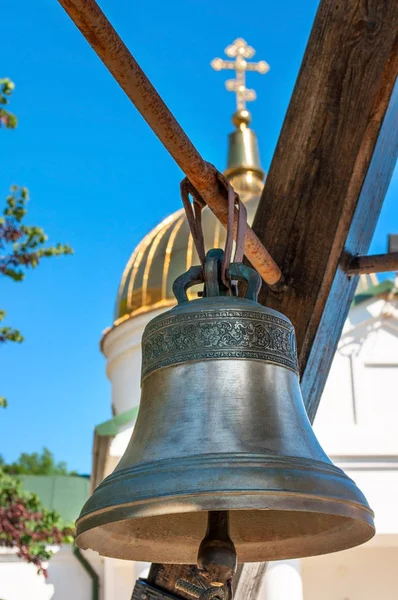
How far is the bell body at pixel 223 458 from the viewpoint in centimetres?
142

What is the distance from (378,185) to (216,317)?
32.6 inches

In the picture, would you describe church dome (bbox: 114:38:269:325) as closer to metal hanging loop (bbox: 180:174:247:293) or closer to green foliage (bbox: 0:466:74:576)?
green foliage (bbox: 0:466:74:576)

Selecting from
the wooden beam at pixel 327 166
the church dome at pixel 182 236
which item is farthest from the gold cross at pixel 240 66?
the wooden beam at pixel 327 166

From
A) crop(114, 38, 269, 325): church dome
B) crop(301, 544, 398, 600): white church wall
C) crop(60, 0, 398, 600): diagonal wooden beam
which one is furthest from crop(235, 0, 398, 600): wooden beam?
crop(301, 544, 398, 600): white church wall

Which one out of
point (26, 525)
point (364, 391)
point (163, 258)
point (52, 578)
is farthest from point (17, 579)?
point (26, 525)

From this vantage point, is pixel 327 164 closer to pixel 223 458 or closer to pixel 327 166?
pixel 327 166

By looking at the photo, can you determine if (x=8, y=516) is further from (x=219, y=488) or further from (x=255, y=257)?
(x=219, y=488)

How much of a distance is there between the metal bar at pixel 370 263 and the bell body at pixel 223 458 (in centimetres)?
59

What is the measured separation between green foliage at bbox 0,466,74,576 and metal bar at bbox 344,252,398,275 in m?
3.88

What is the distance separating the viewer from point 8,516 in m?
5.70

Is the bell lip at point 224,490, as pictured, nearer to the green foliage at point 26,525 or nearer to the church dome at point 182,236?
the green foliage at point 26,525

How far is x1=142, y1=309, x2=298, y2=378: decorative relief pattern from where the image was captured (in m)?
1.58

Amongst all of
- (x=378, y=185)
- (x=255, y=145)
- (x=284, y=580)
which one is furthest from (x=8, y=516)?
(x=255, y=145)

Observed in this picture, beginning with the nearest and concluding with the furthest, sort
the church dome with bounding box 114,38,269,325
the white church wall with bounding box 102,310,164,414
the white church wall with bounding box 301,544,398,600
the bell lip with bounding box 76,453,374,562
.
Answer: the bell lip with bounding box 76,453,374,562 < the white church wall with bounding box 301,544,398,600 < the church dome with bounding box 114,38,269,325 < the white church wall with bounding box 102,310,164,414
